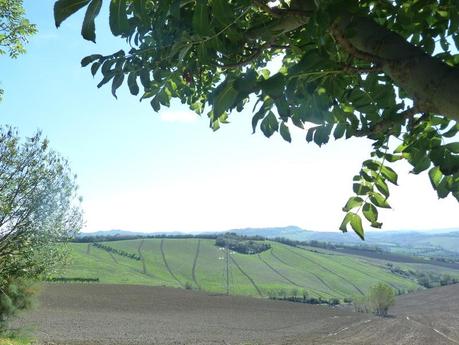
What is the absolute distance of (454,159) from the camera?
2.07 meters

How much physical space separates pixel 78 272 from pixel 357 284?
54400 millimetres

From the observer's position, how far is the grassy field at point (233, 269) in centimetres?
8425

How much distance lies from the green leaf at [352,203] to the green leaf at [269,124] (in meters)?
0.60

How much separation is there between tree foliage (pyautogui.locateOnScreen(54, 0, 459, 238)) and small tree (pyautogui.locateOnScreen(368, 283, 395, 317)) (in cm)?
6407

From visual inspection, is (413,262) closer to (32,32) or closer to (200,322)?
(200,322)

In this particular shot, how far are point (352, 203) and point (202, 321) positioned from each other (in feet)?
149

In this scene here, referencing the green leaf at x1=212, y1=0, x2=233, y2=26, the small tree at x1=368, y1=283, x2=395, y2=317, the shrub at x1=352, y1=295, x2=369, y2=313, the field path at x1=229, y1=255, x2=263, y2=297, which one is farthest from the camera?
the field path at x1=229, y1=255, x2=263, y2=297

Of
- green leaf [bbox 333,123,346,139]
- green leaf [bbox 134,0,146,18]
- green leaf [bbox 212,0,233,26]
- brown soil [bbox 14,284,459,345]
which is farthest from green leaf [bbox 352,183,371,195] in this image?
brown soil [bbox 14,284,459,345]

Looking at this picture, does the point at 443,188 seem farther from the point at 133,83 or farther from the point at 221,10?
the point at 133,83

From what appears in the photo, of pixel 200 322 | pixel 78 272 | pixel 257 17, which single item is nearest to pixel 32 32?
pixel 257 17

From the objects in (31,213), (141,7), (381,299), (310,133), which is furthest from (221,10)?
(381,299)

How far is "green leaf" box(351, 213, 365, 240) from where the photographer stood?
2.46 m

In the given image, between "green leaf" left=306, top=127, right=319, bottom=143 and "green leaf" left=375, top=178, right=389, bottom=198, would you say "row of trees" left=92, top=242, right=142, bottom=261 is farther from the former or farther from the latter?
"green leaf" left=306, top=127, right=319, bottom=143

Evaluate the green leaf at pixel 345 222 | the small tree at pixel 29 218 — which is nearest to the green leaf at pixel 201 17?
the green leaf at pixel 345 222
